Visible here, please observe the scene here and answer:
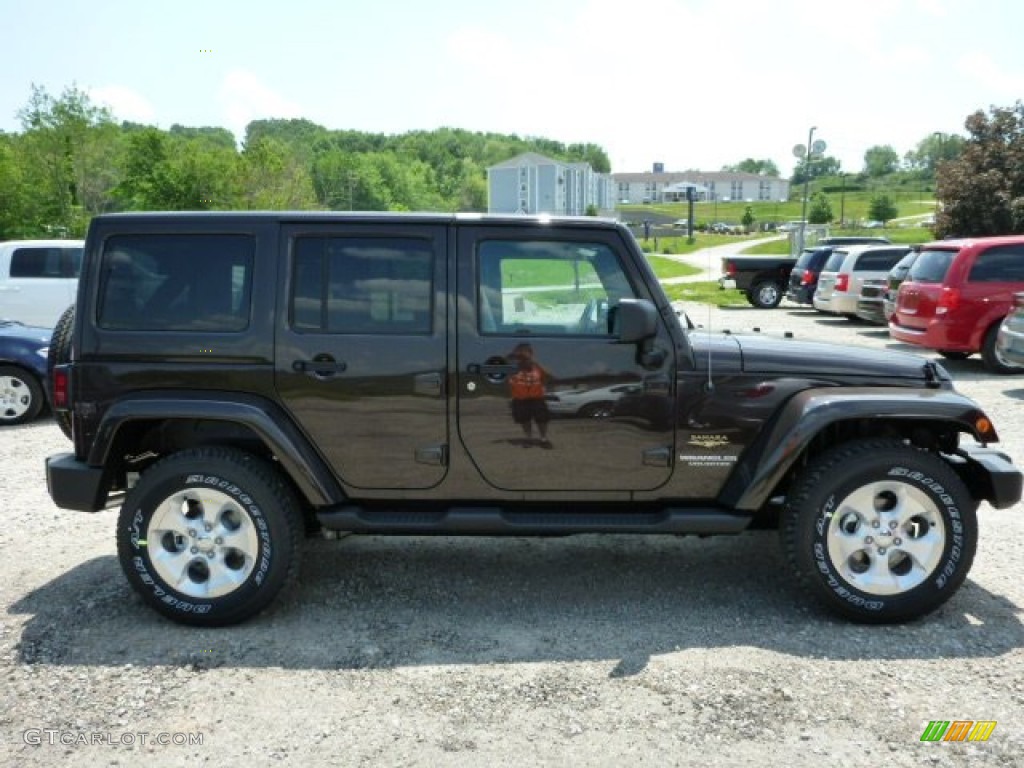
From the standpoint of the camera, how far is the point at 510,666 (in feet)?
12.2

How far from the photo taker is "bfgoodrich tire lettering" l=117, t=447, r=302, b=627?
4.05 metres

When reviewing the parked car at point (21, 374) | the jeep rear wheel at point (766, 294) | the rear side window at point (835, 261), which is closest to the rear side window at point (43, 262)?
the parked car at point (21, 374)

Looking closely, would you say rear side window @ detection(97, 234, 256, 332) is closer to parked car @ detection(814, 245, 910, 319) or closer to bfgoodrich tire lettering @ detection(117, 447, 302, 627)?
bfgoodrich tire lettering @ detection(117, 447, 302, 627)

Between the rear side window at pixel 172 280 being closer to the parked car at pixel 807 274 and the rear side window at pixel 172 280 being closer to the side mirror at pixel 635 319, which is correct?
the side mirror at pixel 635 319

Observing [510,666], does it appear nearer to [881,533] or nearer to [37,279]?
[881,533]

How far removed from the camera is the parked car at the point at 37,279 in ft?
40.4

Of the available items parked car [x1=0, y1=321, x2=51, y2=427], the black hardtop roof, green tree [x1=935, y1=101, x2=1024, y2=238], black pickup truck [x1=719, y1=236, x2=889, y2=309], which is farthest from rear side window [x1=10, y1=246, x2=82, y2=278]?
green tree [x1=935, y1=101, x2=1024, y2=238]

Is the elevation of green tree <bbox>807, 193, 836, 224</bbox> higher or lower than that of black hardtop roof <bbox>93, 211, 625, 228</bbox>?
higher

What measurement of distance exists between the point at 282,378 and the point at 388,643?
1.33 m

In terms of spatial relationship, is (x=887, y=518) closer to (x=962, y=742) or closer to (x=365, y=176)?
(x=962, y=742)

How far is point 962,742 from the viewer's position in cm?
311

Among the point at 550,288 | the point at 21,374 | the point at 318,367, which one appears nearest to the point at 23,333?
the point at 21,374

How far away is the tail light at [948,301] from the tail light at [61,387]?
1054 centimetres

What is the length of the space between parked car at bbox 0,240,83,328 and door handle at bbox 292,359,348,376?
9.76m
